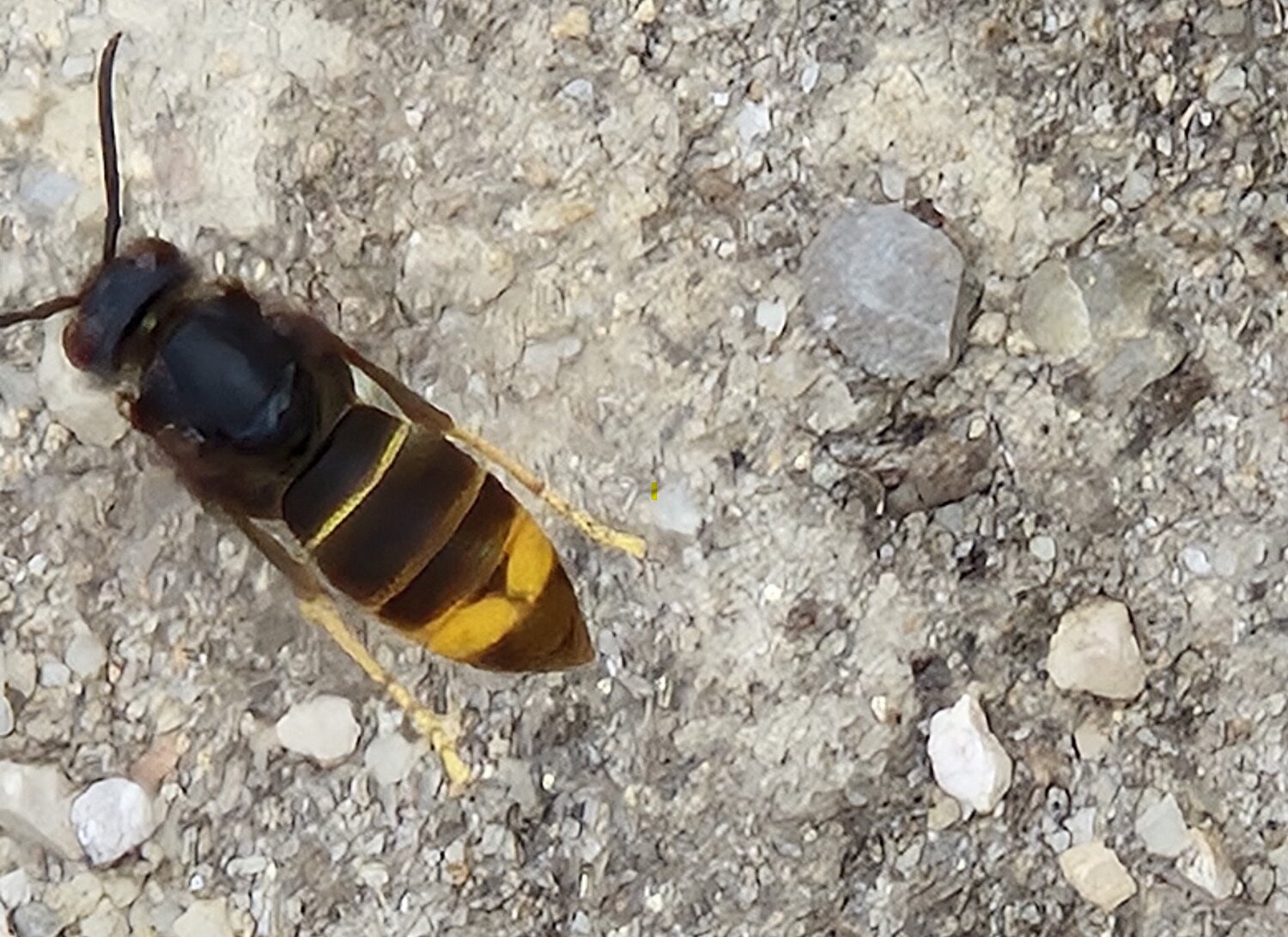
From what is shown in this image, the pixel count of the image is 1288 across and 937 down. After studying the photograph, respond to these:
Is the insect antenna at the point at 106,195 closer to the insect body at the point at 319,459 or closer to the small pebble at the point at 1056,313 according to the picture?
the insect body at the point at 319,459

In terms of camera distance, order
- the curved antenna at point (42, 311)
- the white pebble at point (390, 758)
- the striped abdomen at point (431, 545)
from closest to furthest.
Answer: the striped abdomen at point (431, 545)
the curved antenna at point (42, 311)
the white pebble at point (390, 758)

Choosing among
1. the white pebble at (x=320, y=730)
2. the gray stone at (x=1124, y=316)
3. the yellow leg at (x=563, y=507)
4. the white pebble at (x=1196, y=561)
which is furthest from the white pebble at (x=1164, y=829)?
the white pebble at (x=320, y=730)

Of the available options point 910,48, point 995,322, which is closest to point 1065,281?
point 995,322

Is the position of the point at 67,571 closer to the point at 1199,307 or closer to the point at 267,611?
the point at 267,611

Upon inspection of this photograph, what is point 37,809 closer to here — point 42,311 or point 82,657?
point 82,657

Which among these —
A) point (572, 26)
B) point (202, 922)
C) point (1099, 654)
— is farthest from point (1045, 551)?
point (202, 922)

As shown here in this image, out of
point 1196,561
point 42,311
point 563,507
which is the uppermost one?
point 42,311
